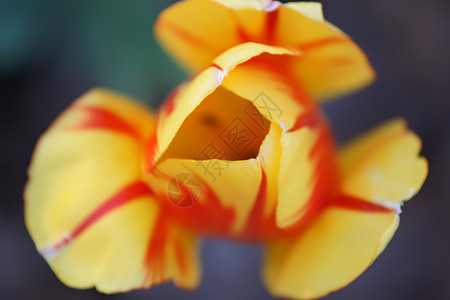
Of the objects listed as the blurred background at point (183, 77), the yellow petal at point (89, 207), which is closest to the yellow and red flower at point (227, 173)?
the yellow petal at point (89, 207)

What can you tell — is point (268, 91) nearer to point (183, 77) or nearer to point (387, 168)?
point (387, 168)

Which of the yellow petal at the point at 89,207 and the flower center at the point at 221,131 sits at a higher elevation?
Answer: the flower center at the point at 221,131

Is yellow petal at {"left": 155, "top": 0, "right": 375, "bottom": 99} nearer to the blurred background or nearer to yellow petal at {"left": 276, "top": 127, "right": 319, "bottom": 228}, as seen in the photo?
yellow petal at {"left": 276, "top": 127, "right": 319, "bottom": 228}

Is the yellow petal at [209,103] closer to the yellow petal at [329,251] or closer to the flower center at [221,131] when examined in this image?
the flower center at [221,131]

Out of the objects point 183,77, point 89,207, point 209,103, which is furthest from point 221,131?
point 183,77

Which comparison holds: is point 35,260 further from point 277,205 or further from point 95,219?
point 277,205

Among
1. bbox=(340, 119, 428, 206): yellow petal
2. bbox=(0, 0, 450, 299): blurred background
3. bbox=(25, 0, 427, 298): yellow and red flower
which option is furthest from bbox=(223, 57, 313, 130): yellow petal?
bbox=(0, 0, 450, 299): blurred background
